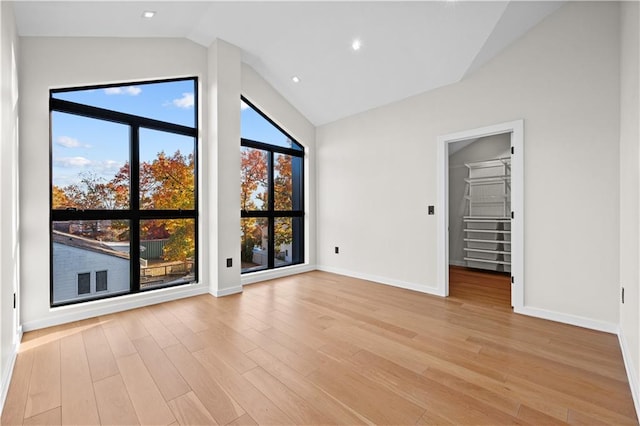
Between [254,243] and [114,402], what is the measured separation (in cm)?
289

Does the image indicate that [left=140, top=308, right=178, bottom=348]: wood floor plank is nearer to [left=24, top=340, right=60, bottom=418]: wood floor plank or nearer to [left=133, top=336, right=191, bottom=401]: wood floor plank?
[left=133, top=336, right=191, bottom=401]: wood floor plank

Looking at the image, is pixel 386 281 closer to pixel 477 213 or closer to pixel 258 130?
pixel 477 213

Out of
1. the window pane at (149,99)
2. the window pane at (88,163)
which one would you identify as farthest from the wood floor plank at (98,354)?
the window pane at (149,99)

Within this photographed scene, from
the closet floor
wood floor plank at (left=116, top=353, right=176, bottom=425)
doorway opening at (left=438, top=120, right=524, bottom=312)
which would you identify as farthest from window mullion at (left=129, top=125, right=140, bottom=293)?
the closet floor

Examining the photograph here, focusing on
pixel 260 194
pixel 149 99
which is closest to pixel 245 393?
pixel 260 194

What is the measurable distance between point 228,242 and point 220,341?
1.56 meters

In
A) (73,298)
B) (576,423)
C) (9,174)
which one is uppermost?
(9,174)

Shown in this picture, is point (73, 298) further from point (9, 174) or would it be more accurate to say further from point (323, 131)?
point (323, 131)

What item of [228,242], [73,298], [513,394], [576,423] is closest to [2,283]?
[73,298]

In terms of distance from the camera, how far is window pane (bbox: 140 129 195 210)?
3.38 m

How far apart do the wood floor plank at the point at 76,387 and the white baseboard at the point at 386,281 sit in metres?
3.31

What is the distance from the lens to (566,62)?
275cm

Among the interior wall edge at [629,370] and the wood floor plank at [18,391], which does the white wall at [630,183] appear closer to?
the interior wall edge at [629,370]

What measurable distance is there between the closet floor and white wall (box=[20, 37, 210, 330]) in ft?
12.4
